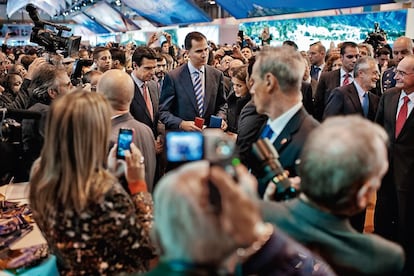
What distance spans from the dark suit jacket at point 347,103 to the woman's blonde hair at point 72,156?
7.87 feet

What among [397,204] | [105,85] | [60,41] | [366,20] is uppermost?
[366,20]

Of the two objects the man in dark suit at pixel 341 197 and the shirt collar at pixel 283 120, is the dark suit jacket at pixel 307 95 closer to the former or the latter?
the shirt collar at pixel 283 120

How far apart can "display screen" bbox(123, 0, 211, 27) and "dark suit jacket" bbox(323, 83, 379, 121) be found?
503 inches

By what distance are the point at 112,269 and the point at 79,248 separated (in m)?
0.13

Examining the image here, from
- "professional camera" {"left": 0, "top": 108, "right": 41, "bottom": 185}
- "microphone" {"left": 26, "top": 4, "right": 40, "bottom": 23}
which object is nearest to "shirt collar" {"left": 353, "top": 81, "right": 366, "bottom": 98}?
"professional camera" {"left": 0, "top": 108, "right": 41, "bottom": 185}

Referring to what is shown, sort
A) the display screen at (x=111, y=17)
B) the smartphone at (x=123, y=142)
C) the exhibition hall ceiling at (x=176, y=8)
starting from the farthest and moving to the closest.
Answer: the display screen at (x=111, y=17), the exhibition hall ceiling at (x=176, y=8), the smartphone at (x=123, y=142)

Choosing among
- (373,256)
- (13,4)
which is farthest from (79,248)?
(13,4)

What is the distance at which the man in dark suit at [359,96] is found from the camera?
3463mm

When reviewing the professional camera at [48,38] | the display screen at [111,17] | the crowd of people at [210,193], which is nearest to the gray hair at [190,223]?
the crowd of people at [210,193]

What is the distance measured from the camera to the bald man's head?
2.32 meters

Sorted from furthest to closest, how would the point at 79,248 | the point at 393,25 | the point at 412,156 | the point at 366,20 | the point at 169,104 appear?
1. the point at 366,20
2. the point at 393,25
3. the point at 169,104
4. the point at 412,156
5. the point at 79,248

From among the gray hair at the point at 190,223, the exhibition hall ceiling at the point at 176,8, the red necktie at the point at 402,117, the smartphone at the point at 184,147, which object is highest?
the exhibition hall ceiling at the point at 176,8

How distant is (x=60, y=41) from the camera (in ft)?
14.2

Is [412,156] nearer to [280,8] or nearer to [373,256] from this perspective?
[373,256]
